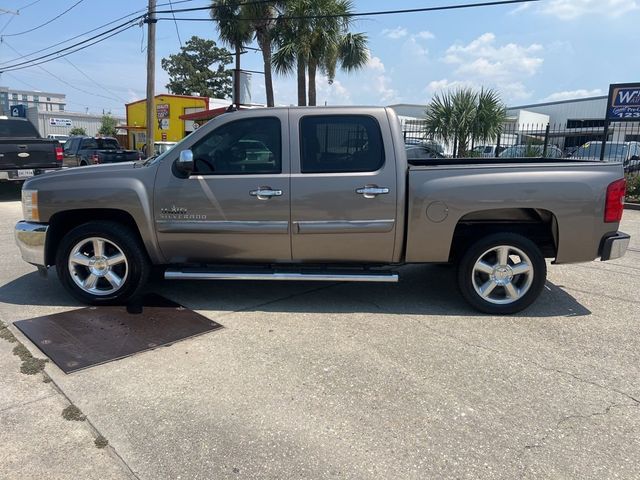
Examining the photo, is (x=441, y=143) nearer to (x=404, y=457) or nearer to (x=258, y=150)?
(x=258, y=150)

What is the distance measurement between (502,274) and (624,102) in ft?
42.4

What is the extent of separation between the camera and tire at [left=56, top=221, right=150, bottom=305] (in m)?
4.81

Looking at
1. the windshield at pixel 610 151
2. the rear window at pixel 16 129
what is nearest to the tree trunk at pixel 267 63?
the rear window at pixel 16 129

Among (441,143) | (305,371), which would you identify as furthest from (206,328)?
(441,143)

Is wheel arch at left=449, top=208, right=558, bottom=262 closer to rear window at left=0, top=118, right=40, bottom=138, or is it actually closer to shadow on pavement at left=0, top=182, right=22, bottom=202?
rear window at left=0, top=118, right=40, bottom=138

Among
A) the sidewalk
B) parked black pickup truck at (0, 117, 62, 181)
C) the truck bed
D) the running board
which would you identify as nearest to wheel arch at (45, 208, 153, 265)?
the running board

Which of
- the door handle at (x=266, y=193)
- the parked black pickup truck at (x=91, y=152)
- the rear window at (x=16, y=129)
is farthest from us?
the parked black pickup truck at (x=91, y=152)

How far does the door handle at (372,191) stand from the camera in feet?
14.9

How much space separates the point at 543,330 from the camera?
4.47 metres

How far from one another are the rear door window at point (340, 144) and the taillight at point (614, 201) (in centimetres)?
202

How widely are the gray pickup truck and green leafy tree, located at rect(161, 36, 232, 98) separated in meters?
70.1

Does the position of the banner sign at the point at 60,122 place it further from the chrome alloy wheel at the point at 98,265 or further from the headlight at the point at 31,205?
the chrome alloy wheel at the point at 98,265

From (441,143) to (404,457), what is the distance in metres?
15.6

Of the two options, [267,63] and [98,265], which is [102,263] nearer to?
[98,265]
